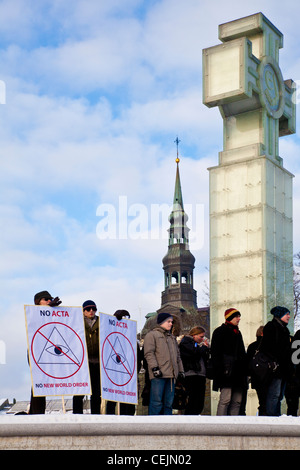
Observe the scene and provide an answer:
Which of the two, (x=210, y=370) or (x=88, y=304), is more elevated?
(x=88, y=304)

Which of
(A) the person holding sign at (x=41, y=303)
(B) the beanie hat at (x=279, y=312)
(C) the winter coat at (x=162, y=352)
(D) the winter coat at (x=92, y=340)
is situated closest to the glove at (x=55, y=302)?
(A) the person holding sign at (x=41, y=303)

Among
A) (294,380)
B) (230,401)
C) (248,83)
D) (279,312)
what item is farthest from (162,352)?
(248,83)

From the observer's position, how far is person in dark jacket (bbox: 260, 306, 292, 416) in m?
13.3

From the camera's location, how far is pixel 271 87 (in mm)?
28344

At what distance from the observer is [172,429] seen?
11188mm

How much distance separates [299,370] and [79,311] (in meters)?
3.58

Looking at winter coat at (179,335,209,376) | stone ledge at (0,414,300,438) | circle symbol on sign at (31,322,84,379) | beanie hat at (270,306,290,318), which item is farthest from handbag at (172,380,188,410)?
stone ledge at (0,414,300,438)

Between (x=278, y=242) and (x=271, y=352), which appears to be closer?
(x=271, y=352)

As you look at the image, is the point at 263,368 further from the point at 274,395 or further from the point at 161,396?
the point at 161,396

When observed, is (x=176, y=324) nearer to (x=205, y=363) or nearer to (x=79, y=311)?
(x=205, y=363)

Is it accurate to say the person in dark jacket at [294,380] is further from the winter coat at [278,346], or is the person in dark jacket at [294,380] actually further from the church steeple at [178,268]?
the church steeple at [178,268]

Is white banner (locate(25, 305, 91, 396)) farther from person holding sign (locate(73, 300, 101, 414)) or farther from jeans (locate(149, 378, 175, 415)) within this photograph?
jeans (locate(149, 378, 175, 415))

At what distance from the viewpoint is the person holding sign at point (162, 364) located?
43.7 feet

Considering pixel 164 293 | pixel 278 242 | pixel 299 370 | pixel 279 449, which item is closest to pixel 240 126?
pixel 278 242
